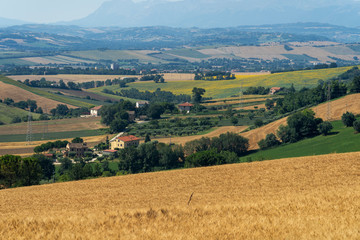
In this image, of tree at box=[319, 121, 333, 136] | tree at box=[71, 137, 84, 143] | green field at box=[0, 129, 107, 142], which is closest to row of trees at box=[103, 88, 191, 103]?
green field at box=[0, 129, 107, 142]

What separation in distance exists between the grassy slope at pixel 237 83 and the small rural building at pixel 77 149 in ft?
220

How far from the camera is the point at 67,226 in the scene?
19.0 metres

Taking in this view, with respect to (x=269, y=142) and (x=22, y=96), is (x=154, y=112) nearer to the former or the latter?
(x=269, y=142)

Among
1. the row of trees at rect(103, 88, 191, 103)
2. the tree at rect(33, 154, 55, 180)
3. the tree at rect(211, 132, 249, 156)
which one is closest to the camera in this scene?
the tree at rect(33, 154, 55, 180)

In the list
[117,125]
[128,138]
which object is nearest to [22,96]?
[117,125]

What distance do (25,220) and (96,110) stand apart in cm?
9820

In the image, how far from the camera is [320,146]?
192ft

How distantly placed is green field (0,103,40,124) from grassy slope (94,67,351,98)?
49.5 meters

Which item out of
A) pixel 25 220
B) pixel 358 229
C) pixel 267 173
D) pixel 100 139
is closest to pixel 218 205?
pixel 358 229

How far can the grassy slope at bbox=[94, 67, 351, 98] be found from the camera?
14688 centimetres

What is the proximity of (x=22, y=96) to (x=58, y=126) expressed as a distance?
3692 centimetres

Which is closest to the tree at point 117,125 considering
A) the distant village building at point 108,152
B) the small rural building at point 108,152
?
the small rural building at point 108,152

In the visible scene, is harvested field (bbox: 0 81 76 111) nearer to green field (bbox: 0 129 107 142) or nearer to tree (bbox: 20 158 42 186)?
green field (bbox: 0 129 107 142)

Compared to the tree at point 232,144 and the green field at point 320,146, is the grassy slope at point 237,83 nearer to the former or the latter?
the tree at point 232,144
